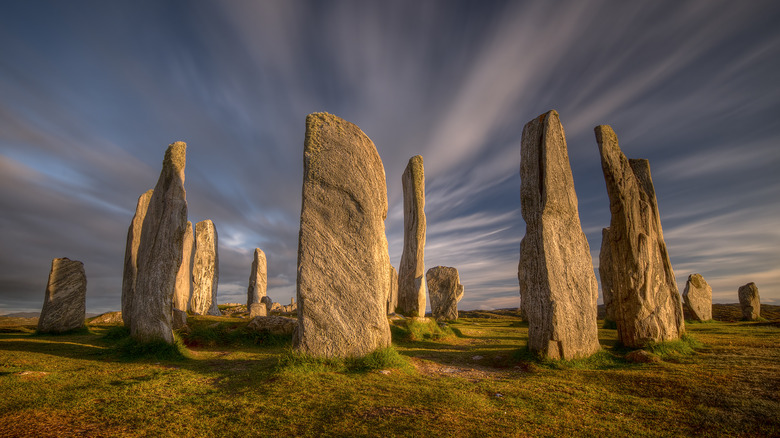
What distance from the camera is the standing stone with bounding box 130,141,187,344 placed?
26.0 ft

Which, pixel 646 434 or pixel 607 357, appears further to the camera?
pixel 607 357

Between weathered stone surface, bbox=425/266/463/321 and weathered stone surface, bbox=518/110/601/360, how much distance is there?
349 inches

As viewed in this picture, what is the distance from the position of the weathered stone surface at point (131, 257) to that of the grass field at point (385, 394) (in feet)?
15.1

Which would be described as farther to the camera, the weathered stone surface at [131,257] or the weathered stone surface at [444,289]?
the weathered stone surface at [444,289]

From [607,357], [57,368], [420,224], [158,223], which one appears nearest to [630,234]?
[607,357]

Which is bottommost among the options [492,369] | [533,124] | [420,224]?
[492,369]

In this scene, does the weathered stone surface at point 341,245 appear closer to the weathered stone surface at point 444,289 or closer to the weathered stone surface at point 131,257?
the weathered stone surface at point 131,257

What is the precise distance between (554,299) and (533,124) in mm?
4047

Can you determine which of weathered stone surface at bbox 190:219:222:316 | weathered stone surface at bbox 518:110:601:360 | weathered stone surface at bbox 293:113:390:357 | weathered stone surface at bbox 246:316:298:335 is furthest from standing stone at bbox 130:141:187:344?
weathered stone surface at bbox 190:219:222:316

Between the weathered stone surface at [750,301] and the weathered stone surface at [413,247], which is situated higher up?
the weathered stone surface at [413,247]

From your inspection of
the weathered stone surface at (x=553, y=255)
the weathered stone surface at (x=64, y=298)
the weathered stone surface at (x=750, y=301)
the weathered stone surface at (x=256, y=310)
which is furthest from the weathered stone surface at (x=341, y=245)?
the weathered stone surface at (x=750, y=301)

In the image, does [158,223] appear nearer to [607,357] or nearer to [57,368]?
[57,368]

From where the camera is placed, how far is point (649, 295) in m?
8.66

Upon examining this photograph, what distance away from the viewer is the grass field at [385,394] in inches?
147
